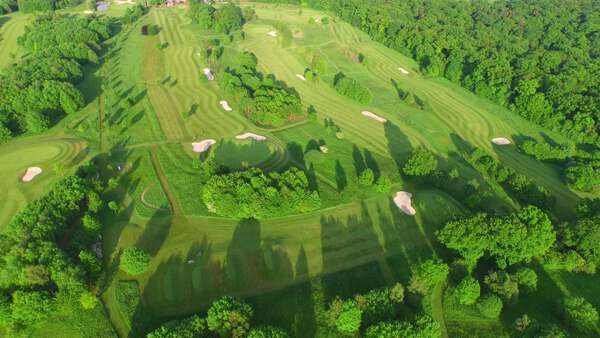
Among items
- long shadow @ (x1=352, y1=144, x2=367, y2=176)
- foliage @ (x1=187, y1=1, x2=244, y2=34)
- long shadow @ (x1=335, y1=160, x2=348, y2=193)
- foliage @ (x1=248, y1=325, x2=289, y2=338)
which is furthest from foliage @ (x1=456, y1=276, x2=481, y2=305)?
foliage @ (x1=187, y1=1, x2=244, y2=34)

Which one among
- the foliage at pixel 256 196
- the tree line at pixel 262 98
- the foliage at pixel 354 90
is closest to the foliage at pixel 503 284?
the foliage at pixel 256 196

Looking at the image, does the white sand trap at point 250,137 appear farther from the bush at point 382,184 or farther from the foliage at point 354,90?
the foliage at point 354,90

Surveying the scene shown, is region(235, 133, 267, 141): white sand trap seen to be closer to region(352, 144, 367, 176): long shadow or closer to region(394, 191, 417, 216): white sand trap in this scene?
region(352, 144, 367, 176): long shadow

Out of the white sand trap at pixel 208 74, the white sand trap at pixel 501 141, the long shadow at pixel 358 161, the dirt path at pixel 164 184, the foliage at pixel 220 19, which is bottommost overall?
the dirt path at pixel 164 184

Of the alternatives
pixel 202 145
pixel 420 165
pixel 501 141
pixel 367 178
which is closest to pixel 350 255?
pixel 367 178

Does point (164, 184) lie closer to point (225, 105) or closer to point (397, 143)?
point (225, 105)
